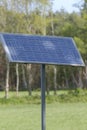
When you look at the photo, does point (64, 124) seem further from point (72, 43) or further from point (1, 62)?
point (1, 62)

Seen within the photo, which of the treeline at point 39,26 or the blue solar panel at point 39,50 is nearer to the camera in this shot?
the blue solar panel at point 39,50

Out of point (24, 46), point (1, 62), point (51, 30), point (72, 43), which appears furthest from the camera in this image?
point (1, 62)

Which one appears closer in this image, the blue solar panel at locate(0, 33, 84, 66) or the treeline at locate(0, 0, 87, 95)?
the blue solar panel at locate(0, 33, 84, 66)

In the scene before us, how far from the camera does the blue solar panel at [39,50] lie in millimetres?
6211

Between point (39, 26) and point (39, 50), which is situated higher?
point (39, 50)

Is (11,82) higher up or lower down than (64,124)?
lower down

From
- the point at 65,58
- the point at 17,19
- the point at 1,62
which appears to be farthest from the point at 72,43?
the point at 1,62

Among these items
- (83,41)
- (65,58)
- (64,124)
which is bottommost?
(83,41)

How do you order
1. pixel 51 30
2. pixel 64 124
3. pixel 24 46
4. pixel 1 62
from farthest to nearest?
pixel 1 62 → pixel 51 30 → pixel 64 124 → pixel 24 46

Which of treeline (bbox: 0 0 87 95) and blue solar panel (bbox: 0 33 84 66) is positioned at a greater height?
blue solar panel (bbox: 0 33 84 66)

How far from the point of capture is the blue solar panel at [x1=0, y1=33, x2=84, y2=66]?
6.21 meters

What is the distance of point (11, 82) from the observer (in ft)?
169

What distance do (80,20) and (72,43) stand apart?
3353 cm

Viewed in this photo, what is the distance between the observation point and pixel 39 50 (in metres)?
6.40
